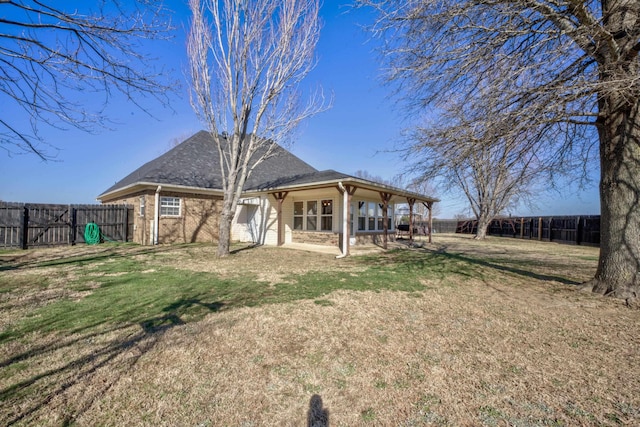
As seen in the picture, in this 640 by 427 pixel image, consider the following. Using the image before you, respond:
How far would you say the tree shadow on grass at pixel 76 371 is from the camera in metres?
2.03

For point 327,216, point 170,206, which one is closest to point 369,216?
point 327,216

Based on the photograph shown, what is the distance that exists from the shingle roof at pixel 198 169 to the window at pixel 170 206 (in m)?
0.84

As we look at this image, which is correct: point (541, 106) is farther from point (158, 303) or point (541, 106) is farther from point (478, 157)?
point (158, 303)

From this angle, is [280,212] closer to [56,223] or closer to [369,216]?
[369,216]

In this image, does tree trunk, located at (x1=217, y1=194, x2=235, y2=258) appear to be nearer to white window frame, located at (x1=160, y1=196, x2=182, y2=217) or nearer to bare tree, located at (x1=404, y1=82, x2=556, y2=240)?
white window frame, located at (x1=160, y1=196, x2=182, y2=217)

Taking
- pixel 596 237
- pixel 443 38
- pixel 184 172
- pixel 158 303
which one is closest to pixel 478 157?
pixel 443 38

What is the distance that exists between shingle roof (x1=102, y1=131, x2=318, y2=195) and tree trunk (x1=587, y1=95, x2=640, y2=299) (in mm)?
10642

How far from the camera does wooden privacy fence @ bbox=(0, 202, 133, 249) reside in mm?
10891

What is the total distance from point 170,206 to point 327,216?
7.24 m

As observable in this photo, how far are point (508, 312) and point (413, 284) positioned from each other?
1.94m

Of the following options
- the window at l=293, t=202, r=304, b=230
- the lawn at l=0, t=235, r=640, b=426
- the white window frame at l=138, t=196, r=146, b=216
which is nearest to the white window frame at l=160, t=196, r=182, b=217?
the white window frame at l=138, t=196, r=146, b=216

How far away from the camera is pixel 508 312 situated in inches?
170

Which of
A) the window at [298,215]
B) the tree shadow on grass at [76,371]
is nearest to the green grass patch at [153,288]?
the tree shadow on grass at [76,371]

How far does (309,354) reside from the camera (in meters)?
2.92
